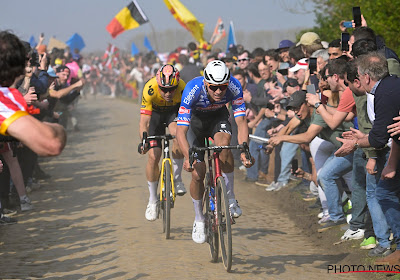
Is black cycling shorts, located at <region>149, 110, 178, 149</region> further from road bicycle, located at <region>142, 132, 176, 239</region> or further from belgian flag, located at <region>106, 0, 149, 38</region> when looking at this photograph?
belgian flag, located at <region>106, 0, 149, 38</region>

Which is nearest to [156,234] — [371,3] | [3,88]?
[3,88]

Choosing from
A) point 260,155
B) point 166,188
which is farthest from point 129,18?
point 166,188

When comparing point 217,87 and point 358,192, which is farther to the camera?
point 358,192

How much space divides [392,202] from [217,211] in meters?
1.90

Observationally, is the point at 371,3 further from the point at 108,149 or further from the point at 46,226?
the point at 108,149

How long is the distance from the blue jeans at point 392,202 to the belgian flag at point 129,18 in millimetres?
22607

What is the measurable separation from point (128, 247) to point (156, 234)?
2.82 feet

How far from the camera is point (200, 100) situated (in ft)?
28.4

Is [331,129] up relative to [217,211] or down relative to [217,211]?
up

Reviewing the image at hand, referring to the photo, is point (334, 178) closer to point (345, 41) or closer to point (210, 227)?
point (345, 41)

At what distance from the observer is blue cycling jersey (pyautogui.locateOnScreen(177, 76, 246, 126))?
8469mm

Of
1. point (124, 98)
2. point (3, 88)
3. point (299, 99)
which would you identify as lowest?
point (124, 98)

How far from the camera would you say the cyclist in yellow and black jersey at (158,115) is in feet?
31.3

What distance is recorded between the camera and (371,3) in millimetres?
13570
